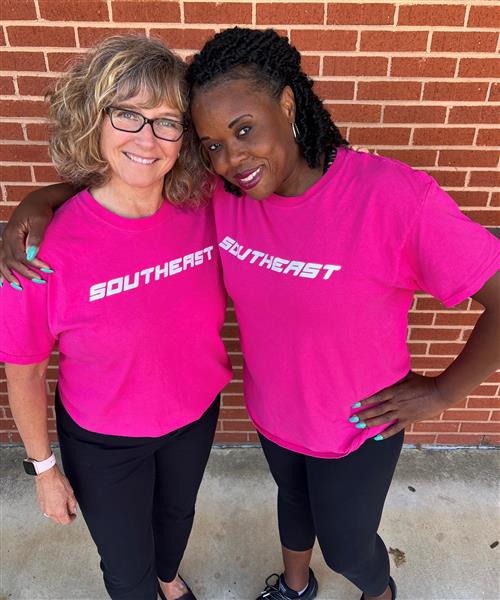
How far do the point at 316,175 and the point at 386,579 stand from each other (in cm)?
165

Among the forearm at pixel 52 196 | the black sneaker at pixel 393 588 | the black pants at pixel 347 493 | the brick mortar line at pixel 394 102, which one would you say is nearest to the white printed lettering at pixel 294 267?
the black pants at pixel 347 493

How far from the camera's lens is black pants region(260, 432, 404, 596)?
69.7 inches

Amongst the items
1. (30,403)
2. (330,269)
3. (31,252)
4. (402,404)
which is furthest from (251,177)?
(30,403)

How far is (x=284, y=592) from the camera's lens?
2.32 meters

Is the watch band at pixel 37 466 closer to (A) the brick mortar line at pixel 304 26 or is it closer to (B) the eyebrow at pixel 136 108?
(B) the eyebrow at pixel 136 108

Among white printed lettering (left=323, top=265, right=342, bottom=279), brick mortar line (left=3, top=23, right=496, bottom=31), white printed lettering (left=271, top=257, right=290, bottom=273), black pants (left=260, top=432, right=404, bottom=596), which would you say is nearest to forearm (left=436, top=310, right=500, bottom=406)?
black pants (left=260, top=432, right=404, bottom=596)

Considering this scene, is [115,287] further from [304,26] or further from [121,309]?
[304,26]

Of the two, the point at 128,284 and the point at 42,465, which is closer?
the point at 128,284

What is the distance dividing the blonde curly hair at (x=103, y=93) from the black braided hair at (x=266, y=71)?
0.07 m

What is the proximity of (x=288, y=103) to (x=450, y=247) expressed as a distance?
0.60 meters

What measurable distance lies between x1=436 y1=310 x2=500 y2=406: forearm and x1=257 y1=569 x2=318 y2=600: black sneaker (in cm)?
117

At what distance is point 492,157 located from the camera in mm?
2514

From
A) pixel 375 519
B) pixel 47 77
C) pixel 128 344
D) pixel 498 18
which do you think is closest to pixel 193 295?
pixel 128 344

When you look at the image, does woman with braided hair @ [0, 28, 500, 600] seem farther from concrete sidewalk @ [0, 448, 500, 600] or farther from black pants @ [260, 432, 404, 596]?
concrete sidewalk @ [0, 448, 500, 600]
